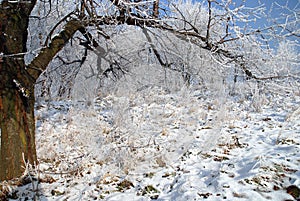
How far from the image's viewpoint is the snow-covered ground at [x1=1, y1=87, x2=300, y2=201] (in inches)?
82.1

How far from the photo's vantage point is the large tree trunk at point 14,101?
8.50ft

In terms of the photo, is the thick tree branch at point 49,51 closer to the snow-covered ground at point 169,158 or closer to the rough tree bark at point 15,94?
the rough tree bark at point 15,94

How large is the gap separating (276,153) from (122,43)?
5752 millimetres

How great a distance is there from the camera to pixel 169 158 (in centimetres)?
288

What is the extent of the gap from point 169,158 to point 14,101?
190cm

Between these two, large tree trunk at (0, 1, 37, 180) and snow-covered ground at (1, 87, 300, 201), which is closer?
snow-covered ground at (1, 87, 300, 201)

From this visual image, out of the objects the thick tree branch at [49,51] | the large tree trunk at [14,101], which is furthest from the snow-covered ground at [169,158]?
the thick tree branch at [49,51]

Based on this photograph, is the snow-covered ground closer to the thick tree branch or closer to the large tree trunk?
the large tree trunk

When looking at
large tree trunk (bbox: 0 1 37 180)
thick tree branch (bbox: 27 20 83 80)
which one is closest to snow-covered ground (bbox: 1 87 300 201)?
large tree trunk (bbox: 0 1 37 180)

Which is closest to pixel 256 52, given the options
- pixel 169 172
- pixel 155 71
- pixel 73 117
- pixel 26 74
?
pixel 169 172

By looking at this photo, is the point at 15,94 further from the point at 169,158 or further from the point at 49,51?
the point at 169,158

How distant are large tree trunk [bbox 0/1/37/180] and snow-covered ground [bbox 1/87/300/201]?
27cm

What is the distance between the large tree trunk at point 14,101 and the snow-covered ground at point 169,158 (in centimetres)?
27

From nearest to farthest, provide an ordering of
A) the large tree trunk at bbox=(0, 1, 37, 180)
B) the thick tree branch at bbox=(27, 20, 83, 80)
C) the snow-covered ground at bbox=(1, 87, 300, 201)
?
the snow-covered ground at bbox=(1, 87, 300, 201)
the large tree trunk at bbox=(0, 1, 37, 180)
the thick tree branch at bbox=(27, 20, 83, 80)
